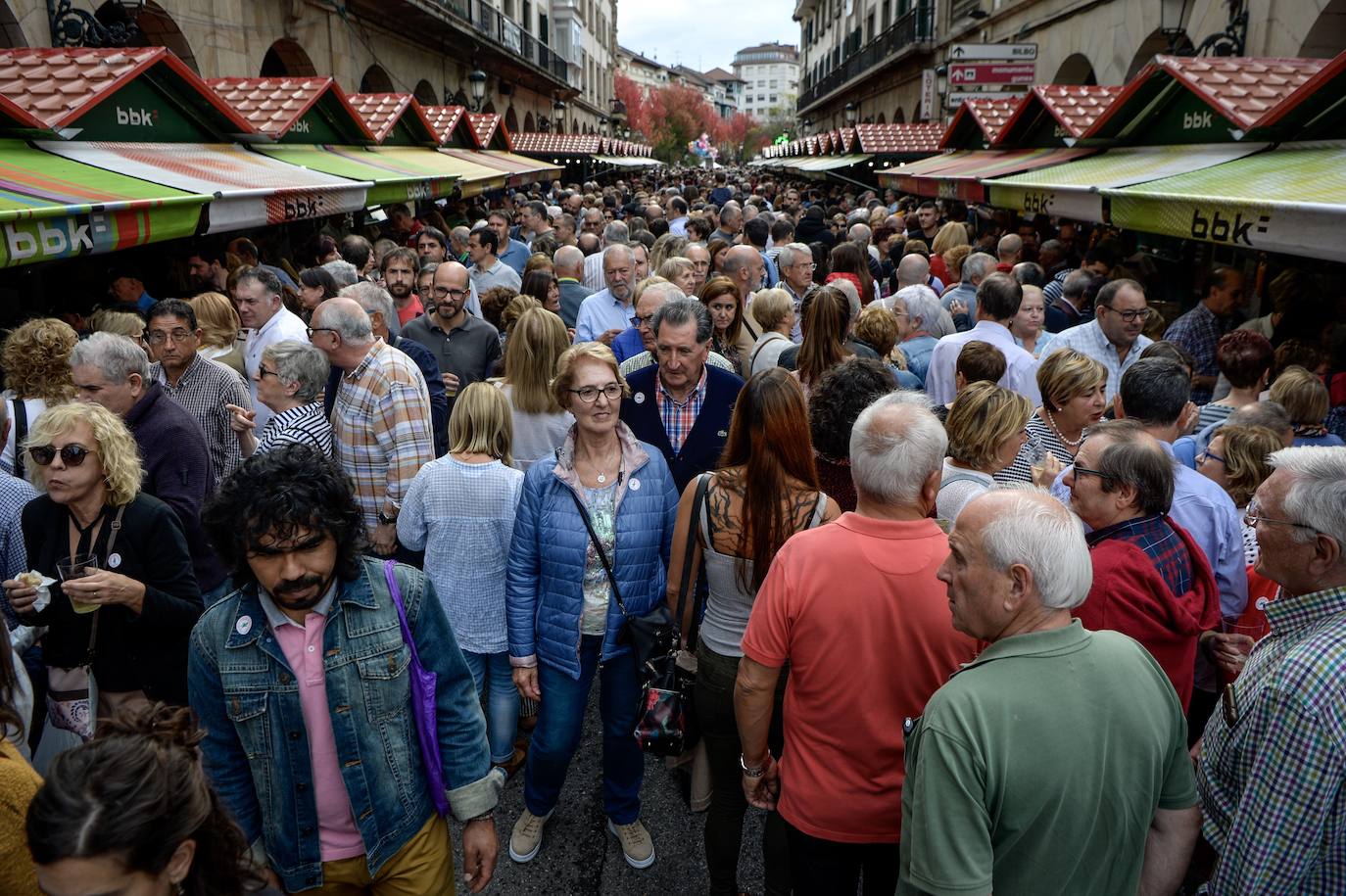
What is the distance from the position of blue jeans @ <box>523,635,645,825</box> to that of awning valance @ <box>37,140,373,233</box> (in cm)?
446

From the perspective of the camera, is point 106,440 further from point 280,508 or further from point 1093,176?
point 1093,176

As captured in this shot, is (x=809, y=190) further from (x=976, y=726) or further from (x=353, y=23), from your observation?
(x=976, y=726)

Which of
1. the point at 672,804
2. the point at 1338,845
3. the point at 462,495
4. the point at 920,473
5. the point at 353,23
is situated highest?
the point at 353,23

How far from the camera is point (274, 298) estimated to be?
532 centimetres

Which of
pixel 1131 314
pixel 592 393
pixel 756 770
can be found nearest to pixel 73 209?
pixel 592 393

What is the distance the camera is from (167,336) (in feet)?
13.8

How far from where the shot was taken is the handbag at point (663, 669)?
2.86 m

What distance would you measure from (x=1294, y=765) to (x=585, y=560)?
208cm

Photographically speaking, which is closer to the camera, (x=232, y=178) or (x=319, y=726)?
(x=319, y=726)

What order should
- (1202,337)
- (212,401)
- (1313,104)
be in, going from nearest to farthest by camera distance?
1. (212,401)
2. (1202,337)
3. (1313,104)

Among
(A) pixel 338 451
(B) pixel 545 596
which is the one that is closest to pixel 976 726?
(B) pixel 545 596

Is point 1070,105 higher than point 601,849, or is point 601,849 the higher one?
point 1070,105

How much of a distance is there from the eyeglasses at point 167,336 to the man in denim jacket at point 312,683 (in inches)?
102

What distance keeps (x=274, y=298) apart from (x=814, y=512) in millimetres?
4046
